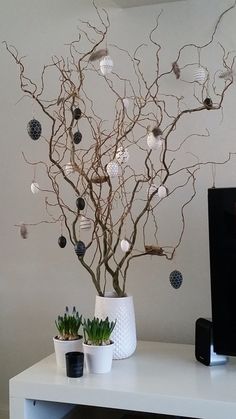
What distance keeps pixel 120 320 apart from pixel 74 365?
20 cm

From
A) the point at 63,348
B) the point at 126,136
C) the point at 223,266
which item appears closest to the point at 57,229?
the point at 126,136

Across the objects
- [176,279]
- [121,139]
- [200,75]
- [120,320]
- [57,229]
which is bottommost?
[120,320]

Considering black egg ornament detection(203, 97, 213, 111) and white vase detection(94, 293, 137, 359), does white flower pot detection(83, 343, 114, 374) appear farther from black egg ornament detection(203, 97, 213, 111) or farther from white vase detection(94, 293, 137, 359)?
black egg ornament detection(203, 97, 213, 111)

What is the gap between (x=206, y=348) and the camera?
140cm

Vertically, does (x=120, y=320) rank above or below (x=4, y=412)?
above

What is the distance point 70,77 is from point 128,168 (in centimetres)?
38

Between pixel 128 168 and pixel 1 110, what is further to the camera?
pixel 1 110

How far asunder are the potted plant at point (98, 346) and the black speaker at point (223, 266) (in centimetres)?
28

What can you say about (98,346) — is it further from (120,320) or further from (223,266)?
(223,266)

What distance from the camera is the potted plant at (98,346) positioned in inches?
52.5

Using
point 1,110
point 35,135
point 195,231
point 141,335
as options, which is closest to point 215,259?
point 195,231

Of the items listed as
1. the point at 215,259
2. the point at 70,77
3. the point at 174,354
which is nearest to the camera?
the point at 215,259

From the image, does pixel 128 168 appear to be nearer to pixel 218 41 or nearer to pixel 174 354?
pixel 218 41

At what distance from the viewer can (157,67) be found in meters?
1.68
